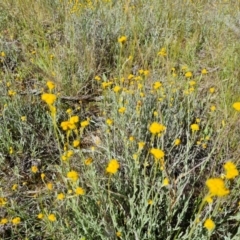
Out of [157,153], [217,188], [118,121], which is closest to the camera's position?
[217,188]

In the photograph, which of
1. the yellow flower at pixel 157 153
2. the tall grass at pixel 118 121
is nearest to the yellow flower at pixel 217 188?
the tall grass at pixel 118 121

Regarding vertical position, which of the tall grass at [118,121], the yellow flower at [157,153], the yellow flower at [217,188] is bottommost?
the tall grass at [118,121]

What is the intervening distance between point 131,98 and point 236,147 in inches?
Result: 27.5

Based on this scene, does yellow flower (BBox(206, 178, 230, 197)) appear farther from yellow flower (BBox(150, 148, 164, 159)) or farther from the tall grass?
yellow flower (BBox(150, 148, 164, 159))

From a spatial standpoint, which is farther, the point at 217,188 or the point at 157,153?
the point at 157,153

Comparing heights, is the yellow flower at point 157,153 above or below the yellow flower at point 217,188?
below

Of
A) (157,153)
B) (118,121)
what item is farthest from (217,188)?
(118,121)

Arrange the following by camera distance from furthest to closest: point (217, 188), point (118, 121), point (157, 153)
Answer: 1. point (118, 121)
2. point (157, 153)
3. point (217, 188)

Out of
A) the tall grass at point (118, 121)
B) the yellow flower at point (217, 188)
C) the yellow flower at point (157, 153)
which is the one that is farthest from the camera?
the tall grass at point (118, 121)

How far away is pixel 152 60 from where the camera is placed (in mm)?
2713

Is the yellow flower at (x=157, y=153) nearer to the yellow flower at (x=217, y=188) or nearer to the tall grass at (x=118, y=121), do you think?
the tall grass at (x=118, y=121)

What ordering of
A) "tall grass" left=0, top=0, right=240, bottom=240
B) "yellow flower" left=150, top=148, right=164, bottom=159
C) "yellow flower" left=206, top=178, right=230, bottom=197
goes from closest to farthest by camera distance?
"yellow flower" left=206, top=178, right=230, bottom=197 → "yellow flower" left=150, top=148, right=164, bottom=159 → "tall grass" left=0, top=0, right=240, bottom=240

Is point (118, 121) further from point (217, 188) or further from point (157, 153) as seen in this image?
point (217, 188)

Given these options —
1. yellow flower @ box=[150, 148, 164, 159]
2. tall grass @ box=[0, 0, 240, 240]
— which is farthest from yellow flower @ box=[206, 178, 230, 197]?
yellow flower @ box=[150, 148, 164, 159]
